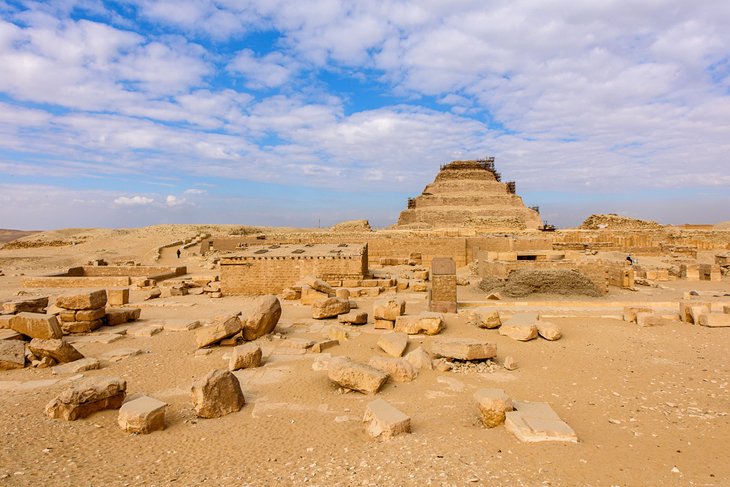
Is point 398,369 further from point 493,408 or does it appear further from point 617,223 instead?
point 617,223

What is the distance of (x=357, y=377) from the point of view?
5078 millimetres

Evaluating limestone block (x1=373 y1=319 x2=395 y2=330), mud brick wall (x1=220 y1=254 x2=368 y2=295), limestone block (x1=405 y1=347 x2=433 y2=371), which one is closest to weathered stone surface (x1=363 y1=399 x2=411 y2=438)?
limestone block (x1=405 y1=347 x2=433 y2=371)

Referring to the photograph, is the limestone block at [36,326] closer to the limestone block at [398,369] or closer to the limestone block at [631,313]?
the limestone block at [398,369]

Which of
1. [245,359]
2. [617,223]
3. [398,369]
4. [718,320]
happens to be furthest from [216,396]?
[617,223]

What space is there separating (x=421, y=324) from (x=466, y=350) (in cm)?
167

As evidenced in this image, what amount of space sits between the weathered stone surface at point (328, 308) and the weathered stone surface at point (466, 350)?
10.4ft

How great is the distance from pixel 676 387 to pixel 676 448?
5.76 ft

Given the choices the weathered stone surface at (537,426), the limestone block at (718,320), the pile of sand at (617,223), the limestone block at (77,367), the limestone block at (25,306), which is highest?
the pile of sand at (617,223)

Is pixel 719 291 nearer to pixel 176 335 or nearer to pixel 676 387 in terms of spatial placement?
pixel 676 387

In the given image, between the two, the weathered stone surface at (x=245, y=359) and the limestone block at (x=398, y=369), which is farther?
the weathered stone surface at (x=245, y=359)

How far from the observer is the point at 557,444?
3.50 metres

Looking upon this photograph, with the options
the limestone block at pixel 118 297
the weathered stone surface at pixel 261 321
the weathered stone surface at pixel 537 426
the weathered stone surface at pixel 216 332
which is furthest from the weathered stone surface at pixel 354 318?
the limestone block at pixel 118 297

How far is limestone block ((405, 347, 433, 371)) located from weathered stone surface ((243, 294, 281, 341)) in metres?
2.74

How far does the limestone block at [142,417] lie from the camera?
13.0 feet
